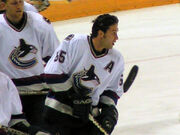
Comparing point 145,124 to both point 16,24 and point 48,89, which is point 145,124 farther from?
point 16,24

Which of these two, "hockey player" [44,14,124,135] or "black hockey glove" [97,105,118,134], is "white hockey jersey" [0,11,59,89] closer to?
"hockey player" [44,14,124,135]

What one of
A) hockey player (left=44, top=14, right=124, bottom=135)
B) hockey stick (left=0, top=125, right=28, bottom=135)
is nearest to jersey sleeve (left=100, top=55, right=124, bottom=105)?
hockey player (left=44, top=14, right=124, bottom=135)

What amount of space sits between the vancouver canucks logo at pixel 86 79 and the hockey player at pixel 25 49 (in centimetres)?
32

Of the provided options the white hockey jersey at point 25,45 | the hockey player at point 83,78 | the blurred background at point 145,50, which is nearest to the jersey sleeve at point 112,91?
the hockey player at point 83,78

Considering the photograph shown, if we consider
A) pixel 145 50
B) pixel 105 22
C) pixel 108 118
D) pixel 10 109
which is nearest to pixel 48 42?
pixel 105 22

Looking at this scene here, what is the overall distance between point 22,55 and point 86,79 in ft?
1.39

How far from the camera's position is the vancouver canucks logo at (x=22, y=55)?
2.97 metres

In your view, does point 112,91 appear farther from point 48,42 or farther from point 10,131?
point 10,131

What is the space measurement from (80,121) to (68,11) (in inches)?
209

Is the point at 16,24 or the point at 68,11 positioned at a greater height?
the point at 16,24

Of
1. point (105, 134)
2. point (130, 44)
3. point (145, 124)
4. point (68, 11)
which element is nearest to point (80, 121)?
point (105, 134)

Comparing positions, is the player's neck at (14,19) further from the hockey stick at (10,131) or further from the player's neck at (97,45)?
the hockey stick at (10,131)

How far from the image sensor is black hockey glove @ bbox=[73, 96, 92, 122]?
2.69 m

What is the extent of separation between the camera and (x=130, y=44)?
250 inches
